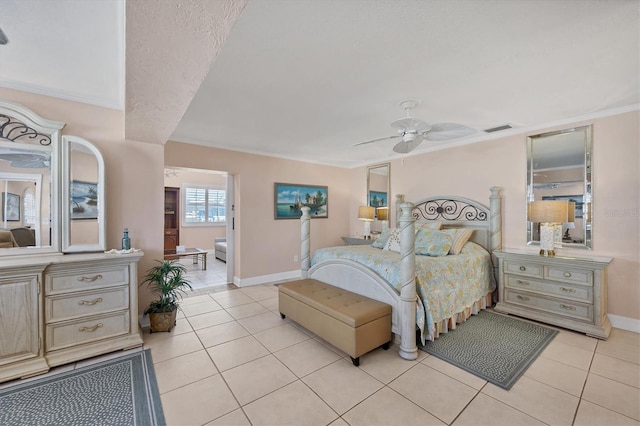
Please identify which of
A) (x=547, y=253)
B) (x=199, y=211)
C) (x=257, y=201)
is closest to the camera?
(x=547, y=253)

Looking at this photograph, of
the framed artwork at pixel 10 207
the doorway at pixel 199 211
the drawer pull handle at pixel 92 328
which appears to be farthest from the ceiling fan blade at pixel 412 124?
the doorway at pixel 199 211

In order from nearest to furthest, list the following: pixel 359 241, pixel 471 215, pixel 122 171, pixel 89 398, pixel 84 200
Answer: pixel 89 398
pixel 84 200
pixel 122 171
pixel 471 215
pixel 359 241

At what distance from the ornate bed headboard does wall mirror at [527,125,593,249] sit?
1.24 feet

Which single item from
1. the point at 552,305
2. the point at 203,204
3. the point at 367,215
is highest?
the point at 203,204

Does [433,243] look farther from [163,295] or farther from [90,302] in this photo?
[90,302]

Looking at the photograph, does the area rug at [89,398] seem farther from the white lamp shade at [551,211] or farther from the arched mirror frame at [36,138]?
the white lamp shade at [551,211]

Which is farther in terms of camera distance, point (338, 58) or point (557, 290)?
point (557, 290)

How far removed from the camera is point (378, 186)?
227 inches

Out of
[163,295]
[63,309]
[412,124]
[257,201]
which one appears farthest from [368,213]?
[63,309]

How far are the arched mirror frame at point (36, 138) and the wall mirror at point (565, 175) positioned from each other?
217 inches

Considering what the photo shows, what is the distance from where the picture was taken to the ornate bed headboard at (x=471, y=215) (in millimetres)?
3820

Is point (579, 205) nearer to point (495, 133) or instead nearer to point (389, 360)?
point (495, 133)

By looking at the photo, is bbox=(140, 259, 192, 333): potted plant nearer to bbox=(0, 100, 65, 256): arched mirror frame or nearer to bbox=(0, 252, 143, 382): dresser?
bbox=(0, 252, 143, 382): dresser

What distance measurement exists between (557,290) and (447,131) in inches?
89.9
